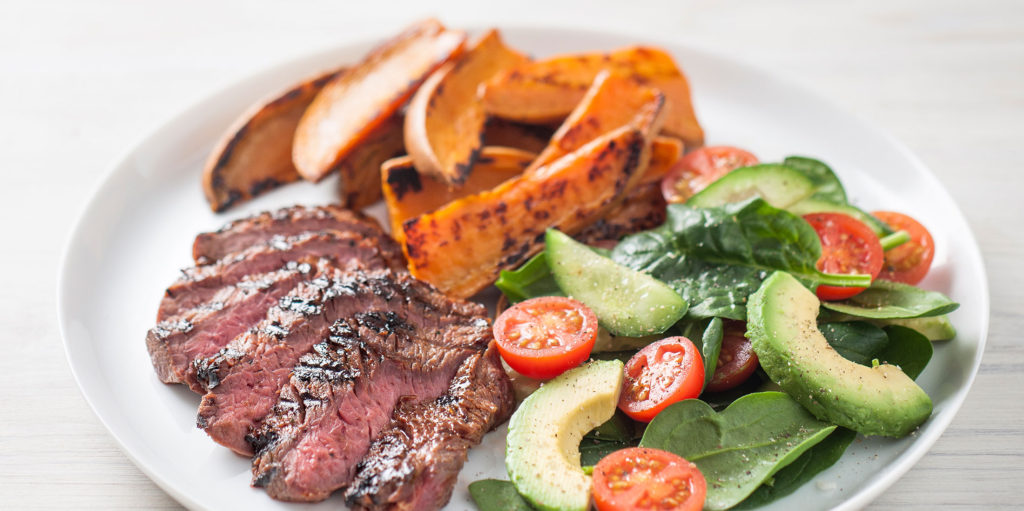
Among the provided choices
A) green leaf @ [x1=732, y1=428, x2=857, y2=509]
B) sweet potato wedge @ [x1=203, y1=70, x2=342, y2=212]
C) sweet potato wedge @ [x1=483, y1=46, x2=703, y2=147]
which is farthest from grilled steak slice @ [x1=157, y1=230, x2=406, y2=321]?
green leaf @ [x1=732, y1=428, x2=857, y2=509]

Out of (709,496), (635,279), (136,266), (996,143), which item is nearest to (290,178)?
(136,266)

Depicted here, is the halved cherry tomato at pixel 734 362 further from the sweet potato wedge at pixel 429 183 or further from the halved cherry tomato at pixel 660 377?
the sweet potato wedge at pixel 429 183

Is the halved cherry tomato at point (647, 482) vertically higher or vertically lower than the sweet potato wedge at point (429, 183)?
lower

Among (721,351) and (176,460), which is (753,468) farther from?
(176,460)

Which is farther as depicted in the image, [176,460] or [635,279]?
[635,279]

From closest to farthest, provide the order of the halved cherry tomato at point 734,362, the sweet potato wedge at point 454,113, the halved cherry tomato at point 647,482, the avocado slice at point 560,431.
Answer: the halved cherry tomato at point 647,482, the avocado slice at point 560,431, the halved cherry tomato at point 734,362, the sweet potato wedge at point 454,113

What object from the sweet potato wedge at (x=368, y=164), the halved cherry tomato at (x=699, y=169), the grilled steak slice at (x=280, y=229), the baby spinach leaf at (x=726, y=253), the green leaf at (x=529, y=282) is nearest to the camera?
the baby spinach leaf at (x=726, y=253)

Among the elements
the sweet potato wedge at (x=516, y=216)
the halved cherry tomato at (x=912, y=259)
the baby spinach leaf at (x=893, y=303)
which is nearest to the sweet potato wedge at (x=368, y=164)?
the sweet potato wedge at (x=516, y=216)
